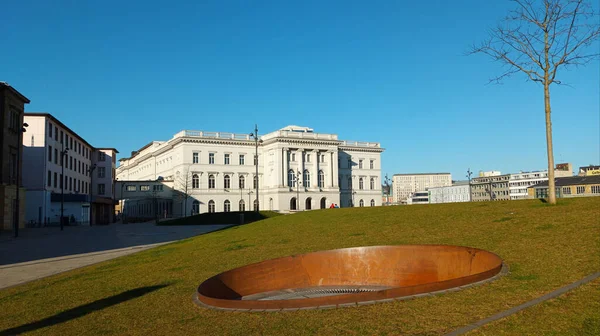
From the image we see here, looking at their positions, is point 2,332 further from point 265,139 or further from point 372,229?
point 265,139

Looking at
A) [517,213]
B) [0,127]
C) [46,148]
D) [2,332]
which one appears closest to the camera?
[2,332]

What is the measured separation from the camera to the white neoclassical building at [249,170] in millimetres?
79938

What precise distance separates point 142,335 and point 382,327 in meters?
3.40

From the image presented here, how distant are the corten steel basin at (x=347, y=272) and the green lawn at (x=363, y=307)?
69cm

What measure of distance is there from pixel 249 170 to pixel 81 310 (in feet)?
252

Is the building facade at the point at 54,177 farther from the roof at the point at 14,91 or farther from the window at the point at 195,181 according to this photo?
the window at the point at 195,181

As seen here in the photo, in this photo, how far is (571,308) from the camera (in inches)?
220

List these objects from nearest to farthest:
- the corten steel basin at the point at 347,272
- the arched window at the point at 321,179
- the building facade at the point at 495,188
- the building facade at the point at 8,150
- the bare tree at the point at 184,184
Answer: the corten steel basin at the point at 347,272 → the building facade at the point at 8,150 → the bare tree at the point at 184,184 → the arched window at the point at 321,179 → the building facade at the point at 495,188

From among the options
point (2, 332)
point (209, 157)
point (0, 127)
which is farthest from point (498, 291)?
point (209, 157)

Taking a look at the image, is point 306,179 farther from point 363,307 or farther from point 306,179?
point 363,307

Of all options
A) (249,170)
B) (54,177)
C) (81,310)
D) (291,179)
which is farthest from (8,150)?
(291,179)

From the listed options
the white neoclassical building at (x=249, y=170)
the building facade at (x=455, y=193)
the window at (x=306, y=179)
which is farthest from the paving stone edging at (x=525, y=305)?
the building facade at (x=455, y=193)

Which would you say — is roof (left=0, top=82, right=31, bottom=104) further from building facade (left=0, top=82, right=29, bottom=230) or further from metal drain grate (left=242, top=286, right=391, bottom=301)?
metal drain grate (left=242, top=286, right=391, bottom=301)

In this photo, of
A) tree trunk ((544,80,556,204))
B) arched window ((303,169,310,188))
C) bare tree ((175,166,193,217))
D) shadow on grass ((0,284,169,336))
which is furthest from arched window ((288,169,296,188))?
shadow on grass ((0,284,169,336))
